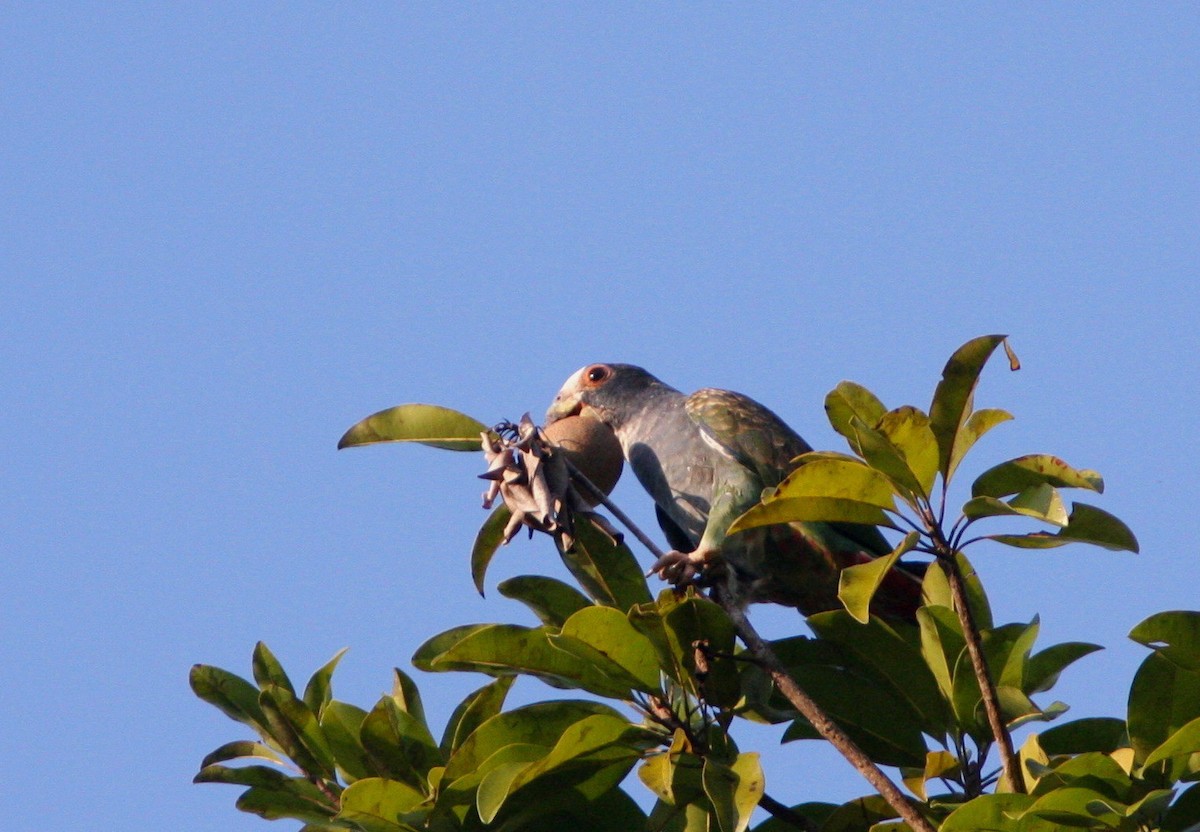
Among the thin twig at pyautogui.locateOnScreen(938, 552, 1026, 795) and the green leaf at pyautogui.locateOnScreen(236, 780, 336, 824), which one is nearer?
the thin twig at pyautogui.locateOnScreen(938, 552, 1026, 795)

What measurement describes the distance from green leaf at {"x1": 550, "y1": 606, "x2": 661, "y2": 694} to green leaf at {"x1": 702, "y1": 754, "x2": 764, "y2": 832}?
0.28 meters

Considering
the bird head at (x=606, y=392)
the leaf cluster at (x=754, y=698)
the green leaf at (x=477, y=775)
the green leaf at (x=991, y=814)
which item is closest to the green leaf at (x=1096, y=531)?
the leaf cluster at (x=754, y=698)

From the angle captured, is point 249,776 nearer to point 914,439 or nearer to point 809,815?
point 809,815

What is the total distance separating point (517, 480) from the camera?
3.31 m

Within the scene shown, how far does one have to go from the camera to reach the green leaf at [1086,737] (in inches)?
126

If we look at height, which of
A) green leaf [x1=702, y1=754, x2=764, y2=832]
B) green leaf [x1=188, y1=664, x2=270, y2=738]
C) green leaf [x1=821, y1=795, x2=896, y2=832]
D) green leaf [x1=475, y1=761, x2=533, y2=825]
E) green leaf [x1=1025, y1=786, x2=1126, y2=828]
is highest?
green leaf [x1=188, y1=664, x2=270, y2=738]

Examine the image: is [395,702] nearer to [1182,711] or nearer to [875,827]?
[875,827]

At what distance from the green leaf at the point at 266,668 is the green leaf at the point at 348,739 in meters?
0.20

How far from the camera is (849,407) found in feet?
9.59

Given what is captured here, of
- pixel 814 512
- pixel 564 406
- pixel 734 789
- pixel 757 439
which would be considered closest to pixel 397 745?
pixel 734 789

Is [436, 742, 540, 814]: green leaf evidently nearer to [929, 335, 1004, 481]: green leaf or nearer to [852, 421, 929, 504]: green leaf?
[852, 421, 929, 504]: green leaf

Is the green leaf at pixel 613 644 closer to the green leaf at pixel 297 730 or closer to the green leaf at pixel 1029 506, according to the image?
the green leaf at pixel 297 730

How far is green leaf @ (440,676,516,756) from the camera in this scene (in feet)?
10.4

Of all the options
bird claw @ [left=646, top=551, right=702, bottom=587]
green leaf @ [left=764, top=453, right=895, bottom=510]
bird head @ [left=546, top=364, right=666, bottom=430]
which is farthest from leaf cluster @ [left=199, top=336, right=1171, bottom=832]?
bird head @ [left=546, top=364, right=666, bottom=430]
